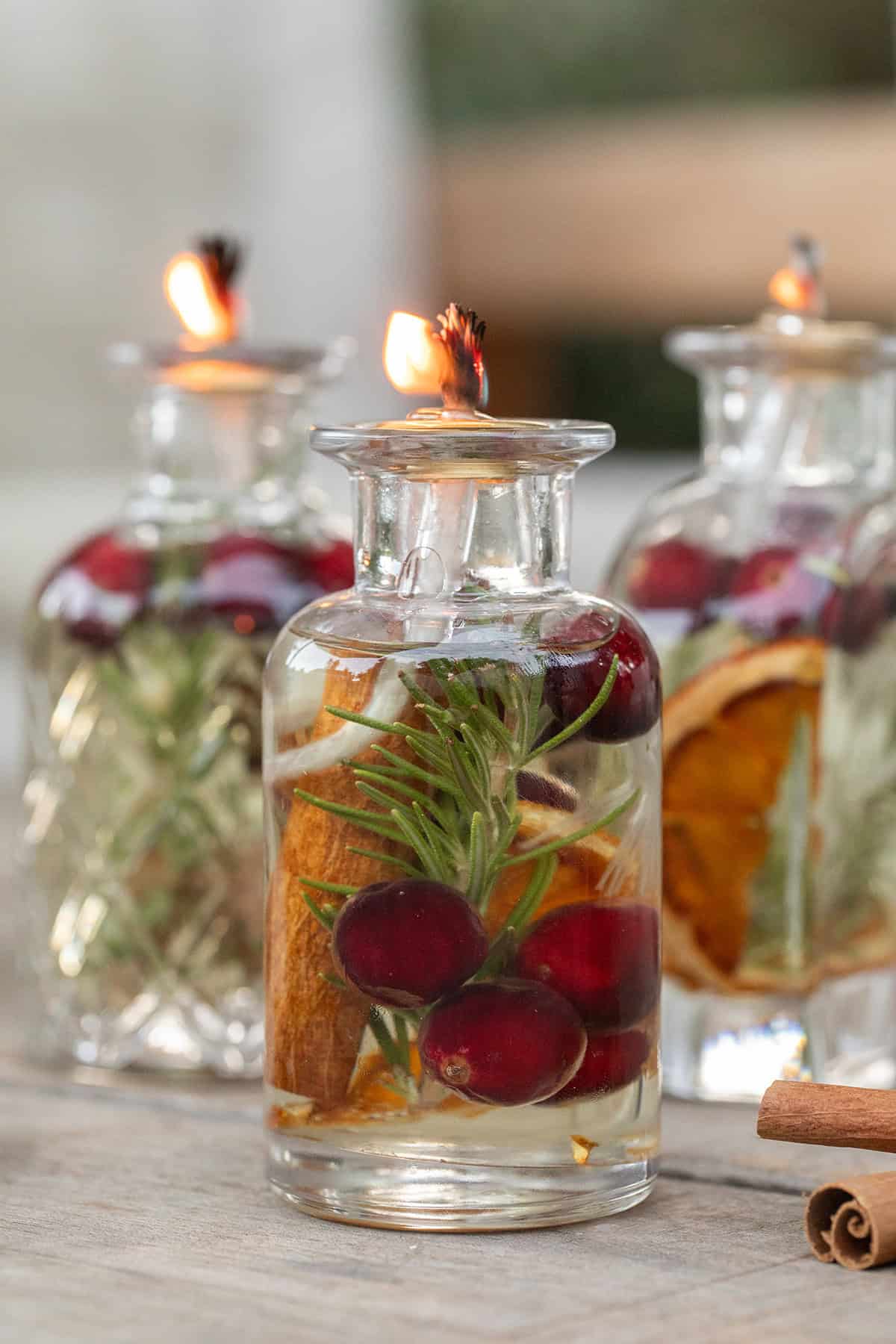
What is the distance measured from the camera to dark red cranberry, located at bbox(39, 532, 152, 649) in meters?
0.82

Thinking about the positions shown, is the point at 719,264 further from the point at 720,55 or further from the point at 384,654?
the point at 384,654

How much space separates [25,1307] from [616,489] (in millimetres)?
2259

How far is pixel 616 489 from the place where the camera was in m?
2.72

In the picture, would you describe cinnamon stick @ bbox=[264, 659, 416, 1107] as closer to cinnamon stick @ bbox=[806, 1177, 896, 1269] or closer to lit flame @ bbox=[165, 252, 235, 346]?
cinnamon stick @ bbox=[806, 1177, 896, 1269]

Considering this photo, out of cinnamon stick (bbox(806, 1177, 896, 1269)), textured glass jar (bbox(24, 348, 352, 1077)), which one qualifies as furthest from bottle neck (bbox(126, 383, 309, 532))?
cinnamon stick (bbox(806, 1177, 896, 1269))

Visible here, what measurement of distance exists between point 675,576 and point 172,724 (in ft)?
0.68

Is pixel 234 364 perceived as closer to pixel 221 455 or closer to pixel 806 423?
pixel 221 455

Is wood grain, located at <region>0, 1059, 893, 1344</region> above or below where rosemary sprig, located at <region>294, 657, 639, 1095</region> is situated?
below

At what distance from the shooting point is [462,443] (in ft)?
1.93

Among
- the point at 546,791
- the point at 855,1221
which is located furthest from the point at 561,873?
the point at 855,1221

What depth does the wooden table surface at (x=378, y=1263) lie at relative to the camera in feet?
1.68

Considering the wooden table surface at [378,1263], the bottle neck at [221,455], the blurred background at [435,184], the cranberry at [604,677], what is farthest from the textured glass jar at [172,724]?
the blurred background at [435,184]

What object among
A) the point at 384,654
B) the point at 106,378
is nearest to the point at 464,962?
the point at 384,654

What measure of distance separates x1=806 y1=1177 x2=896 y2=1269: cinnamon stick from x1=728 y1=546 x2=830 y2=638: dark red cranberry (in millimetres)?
247
